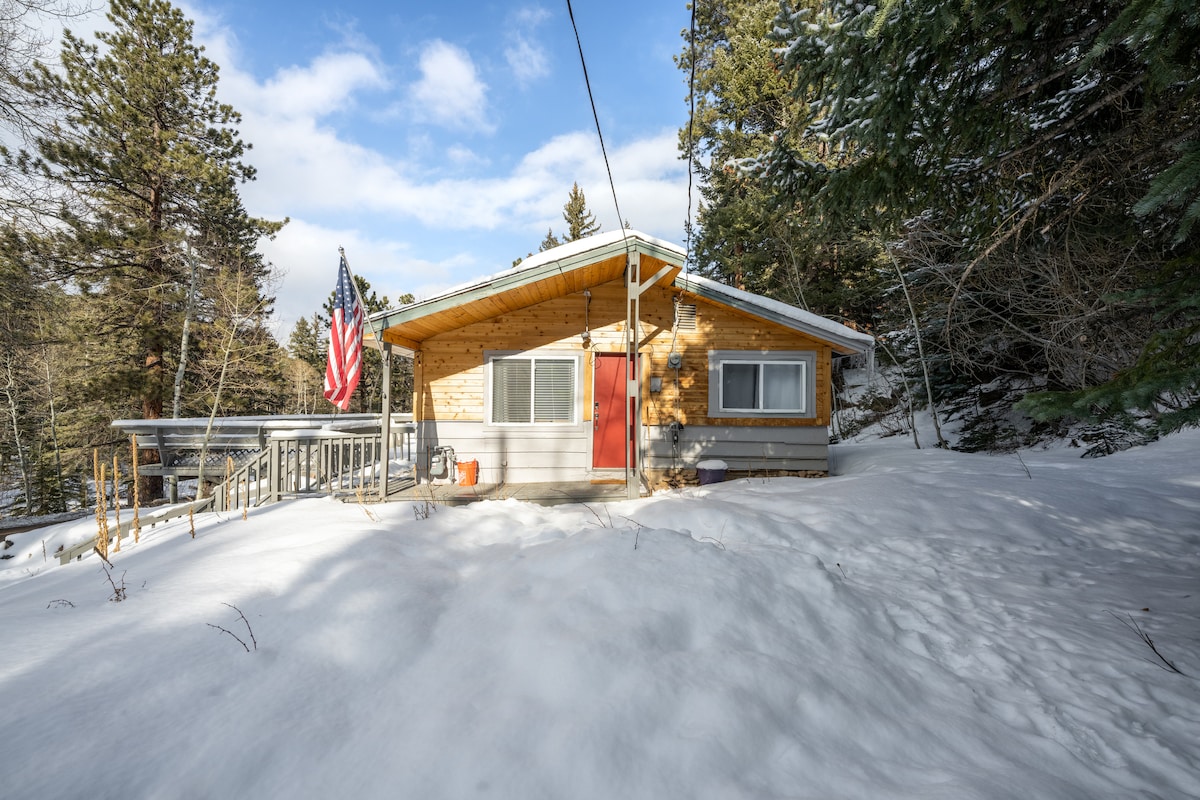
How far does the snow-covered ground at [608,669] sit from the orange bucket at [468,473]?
3.16 meters

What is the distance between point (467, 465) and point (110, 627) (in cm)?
531

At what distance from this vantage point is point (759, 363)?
8500mm

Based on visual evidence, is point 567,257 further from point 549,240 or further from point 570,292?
point 549,240

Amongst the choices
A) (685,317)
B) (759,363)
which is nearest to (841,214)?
(685,317)

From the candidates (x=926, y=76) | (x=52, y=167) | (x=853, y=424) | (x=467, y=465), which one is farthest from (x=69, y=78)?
(x=853, y=424)

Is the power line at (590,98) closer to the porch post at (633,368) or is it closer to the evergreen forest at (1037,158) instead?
the evergreen forest at (1037,158)

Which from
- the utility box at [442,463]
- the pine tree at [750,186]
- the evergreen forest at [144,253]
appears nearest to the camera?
the utility box at [442,463]

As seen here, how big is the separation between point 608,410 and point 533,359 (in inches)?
65.2

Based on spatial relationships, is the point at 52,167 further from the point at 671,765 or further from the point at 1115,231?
the point at 1115,231

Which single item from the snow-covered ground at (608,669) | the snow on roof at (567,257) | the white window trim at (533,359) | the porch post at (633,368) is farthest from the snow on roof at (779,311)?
the snow-covered ground at (608,669)

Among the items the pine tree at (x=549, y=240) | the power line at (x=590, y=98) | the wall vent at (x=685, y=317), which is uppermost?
the pine tree at (x=549, y=240)

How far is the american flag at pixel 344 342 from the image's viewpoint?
6176 millimetres

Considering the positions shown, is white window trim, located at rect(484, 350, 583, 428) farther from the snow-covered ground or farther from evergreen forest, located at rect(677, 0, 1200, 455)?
evergreen forest, located at rect(677, 0, 1200, 455)

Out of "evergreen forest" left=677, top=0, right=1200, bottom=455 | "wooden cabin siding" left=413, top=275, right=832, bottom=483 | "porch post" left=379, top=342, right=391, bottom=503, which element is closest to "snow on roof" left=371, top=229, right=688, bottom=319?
"porch post" left=379, top=342, right=391, bottom=503
